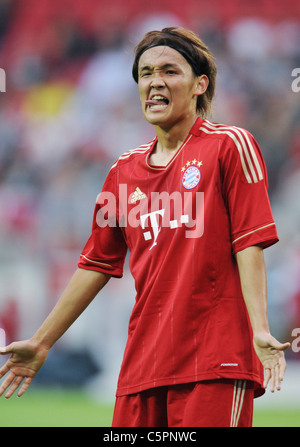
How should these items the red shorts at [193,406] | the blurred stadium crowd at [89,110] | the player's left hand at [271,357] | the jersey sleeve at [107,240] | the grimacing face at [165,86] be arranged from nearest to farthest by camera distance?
the player's left hand at [271,357] < the red shorts at [193,406] < the grimacing face at [165,86] < the jersey sleeve at [107,240] < the blurred stadium crowd at [89,110]

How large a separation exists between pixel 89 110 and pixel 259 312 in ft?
15.9

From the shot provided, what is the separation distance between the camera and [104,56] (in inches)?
267

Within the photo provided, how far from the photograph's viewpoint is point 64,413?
17.6 feet

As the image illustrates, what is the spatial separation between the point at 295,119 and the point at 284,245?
1.22 meters

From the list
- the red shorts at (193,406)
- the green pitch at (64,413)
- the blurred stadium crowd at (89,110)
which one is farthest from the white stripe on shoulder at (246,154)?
the blurred stadium crowd at (89,110)

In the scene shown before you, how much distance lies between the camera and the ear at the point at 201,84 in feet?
8.05

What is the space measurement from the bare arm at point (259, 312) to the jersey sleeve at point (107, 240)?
0.56 metres

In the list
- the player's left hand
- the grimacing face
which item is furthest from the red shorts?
the grimacing face

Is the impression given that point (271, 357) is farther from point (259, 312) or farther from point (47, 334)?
point (47, 334)

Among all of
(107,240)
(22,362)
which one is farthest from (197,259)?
(22,362)

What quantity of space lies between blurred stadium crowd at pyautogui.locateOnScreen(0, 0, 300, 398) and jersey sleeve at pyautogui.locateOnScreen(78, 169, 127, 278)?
12.2ft

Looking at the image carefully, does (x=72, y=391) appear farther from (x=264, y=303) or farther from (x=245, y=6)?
(x=264, y=303)

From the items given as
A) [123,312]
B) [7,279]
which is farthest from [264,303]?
[7,279]

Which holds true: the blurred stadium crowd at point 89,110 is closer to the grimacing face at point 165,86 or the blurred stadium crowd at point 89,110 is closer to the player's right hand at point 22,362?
the player's right hand at point 22,362
